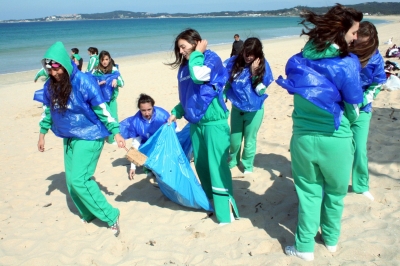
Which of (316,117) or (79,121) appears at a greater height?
(316,117)

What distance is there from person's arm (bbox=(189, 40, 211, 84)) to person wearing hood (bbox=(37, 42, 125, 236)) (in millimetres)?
931

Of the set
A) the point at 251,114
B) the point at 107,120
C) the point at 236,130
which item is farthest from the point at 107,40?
the point at 107,120

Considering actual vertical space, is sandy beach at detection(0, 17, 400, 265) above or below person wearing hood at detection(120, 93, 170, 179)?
below

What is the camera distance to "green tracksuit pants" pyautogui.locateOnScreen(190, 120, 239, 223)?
3506 mm

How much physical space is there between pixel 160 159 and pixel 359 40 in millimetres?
2105

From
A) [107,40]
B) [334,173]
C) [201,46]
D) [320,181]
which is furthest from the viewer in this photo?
[107,40]

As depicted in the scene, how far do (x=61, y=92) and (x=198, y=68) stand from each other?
1231 mm

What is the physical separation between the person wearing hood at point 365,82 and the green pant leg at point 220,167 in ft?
4.31

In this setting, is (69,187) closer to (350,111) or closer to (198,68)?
(198,68)

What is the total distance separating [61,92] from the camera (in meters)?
3.33

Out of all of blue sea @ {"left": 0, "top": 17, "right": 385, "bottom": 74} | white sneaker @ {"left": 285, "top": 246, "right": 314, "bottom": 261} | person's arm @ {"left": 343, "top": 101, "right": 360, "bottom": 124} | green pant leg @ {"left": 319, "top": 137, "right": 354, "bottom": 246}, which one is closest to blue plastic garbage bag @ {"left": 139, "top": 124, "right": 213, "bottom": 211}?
white sneaker @ {"left": 285, "top": 246, "right": 314, "bottom": 261}

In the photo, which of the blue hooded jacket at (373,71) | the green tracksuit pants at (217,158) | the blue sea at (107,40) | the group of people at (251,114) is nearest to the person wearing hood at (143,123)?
A: the group of people at (251,114)

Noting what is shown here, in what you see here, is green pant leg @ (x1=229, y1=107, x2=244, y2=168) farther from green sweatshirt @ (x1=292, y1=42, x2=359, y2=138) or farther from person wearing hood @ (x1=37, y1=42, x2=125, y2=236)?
green sweatshirt @ (x1=292, y1=42, x2=359, y2=138)

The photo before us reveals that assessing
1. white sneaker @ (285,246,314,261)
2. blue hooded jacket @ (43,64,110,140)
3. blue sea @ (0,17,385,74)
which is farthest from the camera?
blue sea @ (0,17,385,74)
